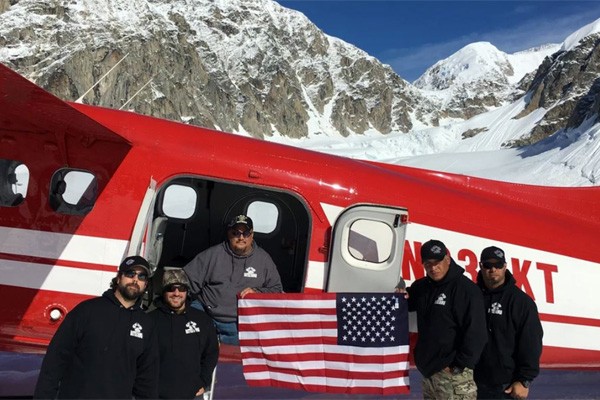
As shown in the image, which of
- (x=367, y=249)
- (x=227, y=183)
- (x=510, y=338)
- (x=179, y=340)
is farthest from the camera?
(x=227, y=183)

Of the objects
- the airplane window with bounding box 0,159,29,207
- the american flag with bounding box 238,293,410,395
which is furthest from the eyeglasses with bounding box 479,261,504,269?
the airplane window with bounding box 0,159,29,207

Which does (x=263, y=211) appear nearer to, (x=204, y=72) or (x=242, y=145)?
(x=242, y=145)

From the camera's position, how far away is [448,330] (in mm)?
3838

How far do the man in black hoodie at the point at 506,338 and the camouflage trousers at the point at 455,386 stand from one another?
0.84 feet

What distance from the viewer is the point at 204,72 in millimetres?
126812

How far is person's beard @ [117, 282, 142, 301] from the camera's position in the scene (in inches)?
132

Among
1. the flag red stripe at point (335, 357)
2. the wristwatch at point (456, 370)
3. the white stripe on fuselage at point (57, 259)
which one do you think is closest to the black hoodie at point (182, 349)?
the flag red stripe at point (335, 357)

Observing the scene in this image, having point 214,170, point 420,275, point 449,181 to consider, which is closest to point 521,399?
point 420,275

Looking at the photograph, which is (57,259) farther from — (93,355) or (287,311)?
(287,311)

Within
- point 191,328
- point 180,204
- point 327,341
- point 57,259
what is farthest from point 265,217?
point 191,328

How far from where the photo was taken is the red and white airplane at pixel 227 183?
178 inches

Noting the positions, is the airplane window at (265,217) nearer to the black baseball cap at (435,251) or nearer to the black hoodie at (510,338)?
the black baseball cap at (435,251)

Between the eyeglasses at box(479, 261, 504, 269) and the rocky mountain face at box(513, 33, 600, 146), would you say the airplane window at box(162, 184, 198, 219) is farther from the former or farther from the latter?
the rocky mountain face at box(513, 33, 600, 146)

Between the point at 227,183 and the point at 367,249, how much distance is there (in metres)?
1.30
